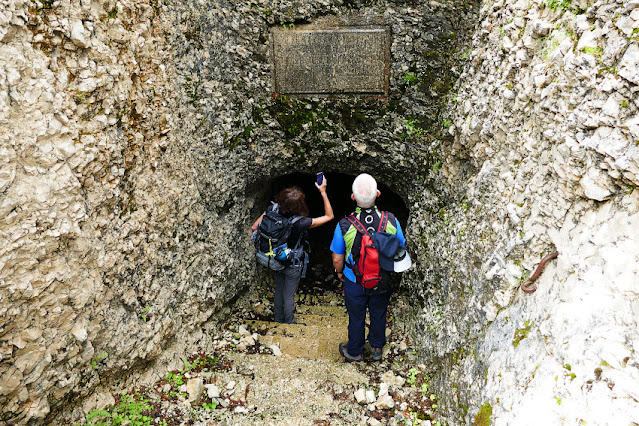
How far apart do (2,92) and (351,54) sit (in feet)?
10.4

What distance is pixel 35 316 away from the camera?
2.31 m

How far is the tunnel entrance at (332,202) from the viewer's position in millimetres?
6777

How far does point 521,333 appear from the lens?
215 centimetres

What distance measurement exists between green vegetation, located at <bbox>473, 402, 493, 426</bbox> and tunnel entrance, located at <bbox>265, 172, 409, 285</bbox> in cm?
443

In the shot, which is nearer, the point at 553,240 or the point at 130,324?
the point at 553,240

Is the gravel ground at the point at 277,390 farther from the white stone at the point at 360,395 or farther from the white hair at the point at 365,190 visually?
the white hair at the point at 365,190

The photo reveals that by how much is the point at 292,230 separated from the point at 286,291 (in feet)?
2.73

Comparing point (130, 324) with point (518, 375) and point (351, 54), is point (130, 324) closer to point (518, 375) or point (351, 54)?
point (518, 375)

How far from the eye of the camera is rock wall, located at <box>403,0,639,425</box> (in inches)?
65.1

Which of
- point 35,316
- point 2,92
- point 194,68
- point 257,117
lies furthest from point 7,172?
point 257,117

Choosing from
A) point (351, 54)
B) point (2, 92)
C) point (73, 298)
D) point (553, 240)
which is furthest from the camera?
point (351, 54)

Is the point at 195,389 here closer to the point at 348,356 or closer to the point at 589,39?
the point at 348,356

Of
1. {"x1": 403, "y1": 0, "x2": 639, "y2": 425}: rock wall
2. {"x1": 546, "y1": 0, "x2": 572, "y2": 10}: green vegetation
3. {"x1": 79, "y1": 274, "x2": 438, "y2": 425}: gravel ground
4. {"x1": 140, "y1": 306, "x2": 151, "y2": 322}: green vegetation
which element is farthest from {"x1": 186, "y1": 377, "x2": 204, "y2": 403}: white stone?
{"x1": 546, "y1": 0, "x2": 572, "y2": 10}: green vegetation

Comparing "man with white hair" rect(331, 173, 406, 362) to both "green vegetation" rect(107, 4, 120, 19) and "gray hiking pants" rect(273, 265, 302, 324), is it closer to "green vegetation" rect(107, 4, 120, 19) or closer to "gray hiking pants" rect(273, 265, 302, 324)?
"gray hiking pants" rect(273, 265, 302, 324)
